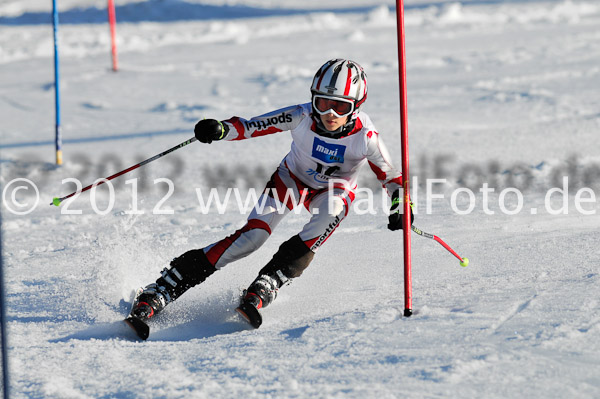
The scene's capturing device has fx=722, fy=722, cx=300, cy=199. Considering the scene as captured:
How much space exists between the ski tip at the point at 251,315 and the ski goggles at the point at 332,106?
3.56 ft

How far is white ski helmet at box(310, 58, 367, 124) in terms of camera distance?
3.75 meters

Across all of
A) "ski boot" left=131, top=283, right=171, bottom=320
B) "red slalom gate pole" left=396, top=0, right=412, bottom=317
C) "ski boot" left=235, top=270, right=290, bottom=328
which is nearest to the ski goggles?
"red slalom gate pole" left=396, top=0, right=412, bottom=317

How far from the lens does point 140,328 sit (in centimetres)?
355

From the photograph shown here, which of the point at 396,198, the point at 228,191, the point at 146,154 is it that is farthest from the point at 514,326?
the point at 146,154

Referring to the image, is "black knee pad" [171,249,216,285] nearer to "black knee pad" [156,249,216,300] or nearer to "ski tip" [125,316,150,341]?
"black knee pad" [156,249,216,300]

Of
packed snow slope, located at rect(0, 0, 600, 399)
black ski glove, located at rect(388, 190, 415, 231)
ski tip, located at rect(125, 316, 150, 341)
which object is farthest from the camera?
black ski glove, located at rect(388, 190, 415, 231)

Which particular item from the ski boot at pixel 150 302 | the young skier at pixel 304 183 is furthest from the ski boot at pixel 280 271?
the ski boot at pixel 150 302

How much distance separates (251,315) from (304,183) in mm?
964

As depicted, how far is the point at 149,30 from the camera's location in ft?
50.4

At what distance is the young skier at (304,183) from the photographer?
3785 millimetres

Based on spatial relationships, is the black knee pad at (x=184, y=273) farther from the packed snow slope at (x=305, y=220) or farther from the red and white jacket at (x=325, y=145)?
the red and white jacket at (x=325, y=145)

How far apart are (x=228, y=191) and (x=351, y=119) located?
10.3 ft

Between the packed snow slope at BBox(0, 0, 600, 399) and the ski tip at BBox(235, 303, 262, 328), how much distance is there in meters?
0.07

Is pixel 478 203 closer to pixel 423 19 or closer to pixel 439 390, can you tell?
pixel 439 390
